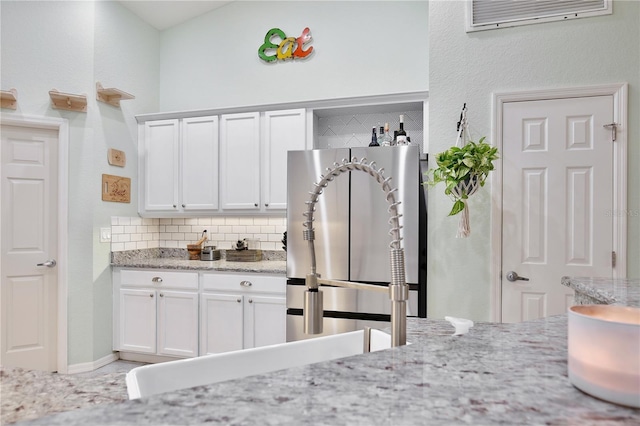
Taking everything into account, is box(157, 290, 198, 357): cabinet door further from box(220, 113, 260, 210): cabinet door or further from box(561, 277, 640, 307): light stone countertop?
box(561, 277, 640, 307): light stone countertop

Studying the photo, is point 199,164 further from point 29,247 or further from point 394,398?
point 394,398

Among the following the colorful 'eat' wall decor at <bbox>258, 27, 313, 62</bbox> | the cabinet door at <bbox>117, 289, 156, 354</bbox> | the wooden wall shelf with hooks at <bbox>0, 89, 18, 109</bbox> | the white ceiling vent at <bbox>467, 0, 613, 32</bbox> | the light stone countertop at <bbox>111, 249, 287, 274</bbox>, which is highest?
the colorful 'eat' wall decor at <bbox>258, 27, 313, 62</bbox>

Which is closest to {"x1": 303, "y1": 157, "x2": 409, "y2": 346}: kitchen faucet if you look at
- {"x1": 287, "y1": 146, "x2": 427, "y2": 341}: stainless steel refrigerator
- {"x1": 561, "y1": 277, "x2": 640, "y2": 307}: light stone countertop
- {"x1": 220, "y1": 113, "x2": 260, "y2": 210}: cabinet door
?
{"x1": 561, "y1": 277, "x2": 640, "y2": 307}: light stone countertop

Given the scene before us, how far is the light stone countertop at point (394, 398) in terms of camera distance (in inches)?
20.1

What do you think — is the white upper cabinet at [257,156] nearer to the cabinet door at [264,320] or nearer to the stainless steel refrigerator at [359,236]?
the stainless steel refrigerator at [359,236]

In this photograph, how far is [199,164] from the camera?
4055mm

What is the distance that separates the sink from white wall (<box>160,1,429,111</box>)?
10.1 ft

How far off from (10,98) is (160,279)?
1910mm

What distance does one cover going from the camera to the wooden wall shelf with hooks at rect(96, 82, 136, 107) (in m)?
3.75

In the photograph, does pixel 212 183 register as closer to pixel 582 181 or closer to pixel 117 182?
pixel 117 182

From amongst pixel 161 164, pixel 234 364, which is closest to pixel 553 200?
pixel 234 364

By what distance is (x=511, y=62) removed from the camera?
2857 millimetres

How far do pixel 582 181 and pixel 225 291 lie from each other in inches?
112

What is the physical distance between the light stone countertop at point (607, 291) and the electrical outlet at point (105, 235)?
12.1 feet
